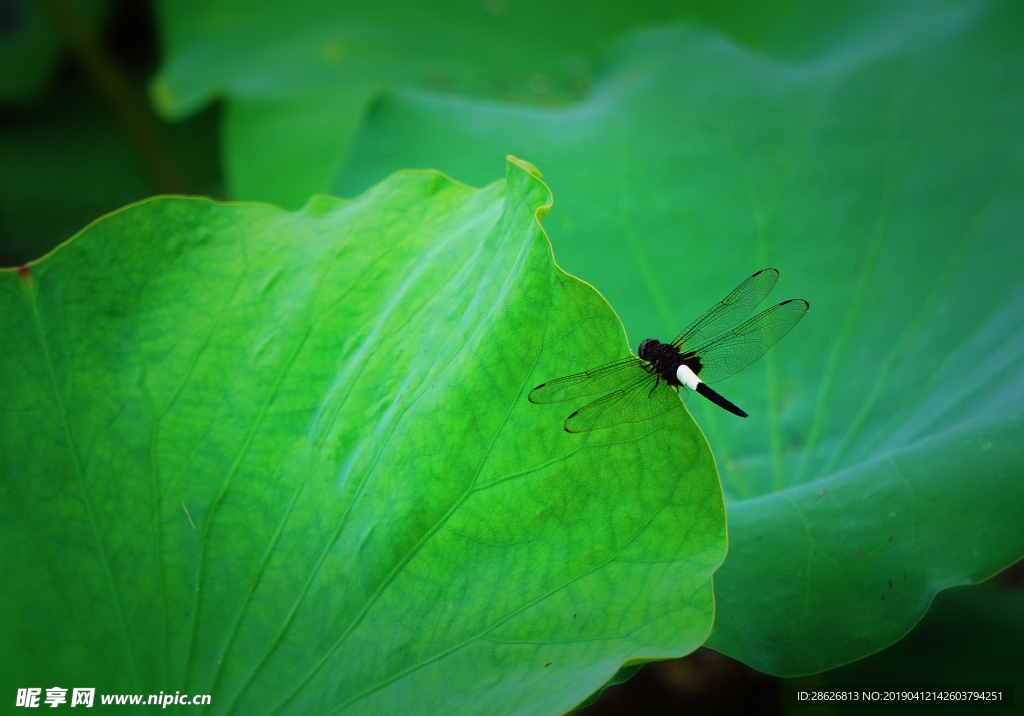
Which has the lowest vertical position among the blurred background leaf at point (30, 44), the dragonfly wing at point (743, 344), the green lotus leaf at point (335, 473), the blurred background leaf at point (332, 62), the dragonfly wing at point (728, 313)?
the green lotus leaf at point (335, 473)

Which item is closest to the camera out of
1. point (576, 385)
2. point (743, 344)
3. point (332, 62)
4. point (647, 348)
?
point (576, 385)

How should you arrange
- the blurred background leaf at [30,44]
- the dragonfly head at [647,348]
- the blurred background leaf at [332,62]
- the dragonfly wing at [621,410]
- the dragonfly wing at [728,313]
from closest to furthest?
the dragonfly wing at [621,410], the dragonfly head at [647,348], the dragonfly wing at [728,313], the blurred background leaf at [332,62], the blurred background leaf at [30,44]

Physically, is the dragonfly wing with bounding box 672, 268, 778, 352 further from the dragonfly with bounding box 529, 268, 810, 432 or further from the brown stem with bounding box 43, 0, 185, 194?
the brown stem with bounding box 43, 0, 185, 194

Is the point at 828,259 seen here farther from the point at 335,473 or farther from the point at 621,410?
the point at 335,473

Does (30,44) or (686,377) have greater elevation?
(30,44)

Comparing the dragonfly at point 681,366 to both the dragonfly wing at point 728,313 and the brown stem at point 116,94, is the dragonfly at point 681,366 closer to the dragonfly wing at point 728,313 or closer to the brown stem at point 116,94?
the dragonfly wing at point 728,313

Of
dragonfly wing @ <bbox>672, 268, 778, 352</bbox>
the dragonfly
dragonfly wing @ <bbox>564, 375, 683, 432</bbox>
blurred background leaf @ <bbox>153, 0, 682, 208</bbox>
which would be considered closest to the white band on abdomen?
the dragonfly

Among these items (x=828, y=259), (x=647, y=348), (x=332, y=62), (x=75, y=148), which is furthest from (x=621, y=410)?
(x=75, y=148)

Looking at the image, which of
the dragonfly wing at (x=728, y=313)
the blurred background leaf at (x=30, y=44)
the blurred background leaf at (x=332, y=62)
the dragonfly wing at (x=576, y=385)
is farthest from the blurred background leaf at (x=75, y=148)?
the dragonfly wing at (x=576, y=385)
